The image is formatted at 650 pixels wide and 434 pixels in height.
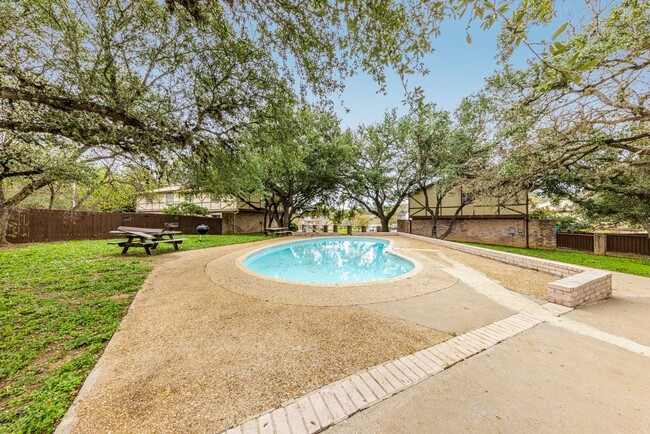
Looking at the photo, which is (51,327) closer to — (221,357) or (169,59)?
(221,357)

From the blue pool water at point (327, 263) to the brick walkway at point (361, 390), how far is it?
4.29 metres

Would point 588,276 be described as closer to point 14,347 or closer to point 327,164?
point 14,347

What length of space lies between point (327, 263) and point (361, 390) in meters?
8.30

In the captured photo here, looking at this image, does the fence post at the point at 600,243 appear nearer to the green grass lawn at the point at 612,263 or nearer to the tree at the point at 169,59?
the green grass lawn at the point at 612,263

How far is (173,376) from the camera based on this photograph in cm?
219

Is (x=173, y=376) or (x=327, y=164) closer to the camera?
(x=173, y=376)

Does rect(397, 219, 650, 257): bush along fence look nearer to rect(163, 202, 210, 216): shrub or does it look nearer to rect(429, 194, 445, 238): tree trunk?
rect(429, 194, 445, 238): tree trunk

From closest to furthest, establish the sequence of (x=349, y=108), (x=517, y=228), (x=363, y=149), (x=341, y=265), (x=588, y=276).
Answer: (x=588, y=276) < (x=349, y=108) < (x=341, y=265) < (x=517, y=228) < (x=363, y=149)

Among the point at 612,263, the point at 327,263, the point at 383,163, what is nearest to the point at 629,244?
the point at 612,263

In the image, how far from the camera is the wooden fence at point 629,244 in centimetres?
1024

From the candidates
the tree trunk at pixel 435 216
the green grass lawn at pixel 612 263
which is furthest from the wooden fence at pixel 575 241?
the tree trunk at pixel 435 216

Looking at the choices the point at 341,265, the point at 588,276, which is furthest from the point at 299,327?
the point at 341,265

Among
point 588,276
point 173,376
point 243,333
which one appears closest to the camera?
point 173,376

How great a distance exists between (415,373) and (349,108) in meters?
4.67
